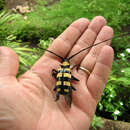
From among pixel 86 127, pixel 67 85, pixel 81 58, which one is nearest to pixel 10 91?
pixel 67 85

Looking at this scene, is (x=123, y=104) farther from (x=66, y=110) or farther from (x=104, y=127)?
(x=66, y=110)

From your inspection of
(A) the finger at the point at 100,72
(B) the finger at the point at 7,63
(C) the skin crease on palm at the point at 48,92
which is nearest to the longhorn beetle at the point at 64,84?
(C) the skin crease on palm at the point at 48,92

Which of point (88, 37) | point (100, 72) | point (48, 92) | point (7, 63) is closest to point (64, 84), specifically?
point (48, 92)

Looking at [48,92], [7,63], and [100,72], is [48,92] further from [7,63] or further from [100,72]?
[100,72]

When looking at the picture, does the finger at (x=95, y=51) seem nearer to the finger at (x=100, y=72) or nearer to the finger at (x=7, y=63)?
the finger at (x=100, y=72)

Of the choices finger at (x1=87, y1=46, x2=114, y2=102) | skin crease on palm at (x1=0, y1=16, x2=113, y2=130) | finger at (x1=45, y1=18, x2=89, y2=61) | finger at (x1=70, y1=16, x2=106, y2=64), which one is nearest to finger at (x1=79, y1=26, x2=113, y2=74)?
skin crease on palm at (x1=0, y1=16, x2=113, y2=130)

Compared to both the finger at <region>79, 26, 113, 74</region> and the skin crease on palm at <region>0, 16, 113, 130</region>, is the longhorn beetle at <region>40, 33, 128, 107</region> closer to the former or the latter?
the skin crease on palm at <region>0, 16, 113, 130</region>

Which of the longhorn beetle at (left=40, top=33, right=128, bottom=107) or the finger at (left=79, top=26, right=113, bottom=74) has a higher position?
the finger at (left=79, top=26, right=113, bottom=74)
